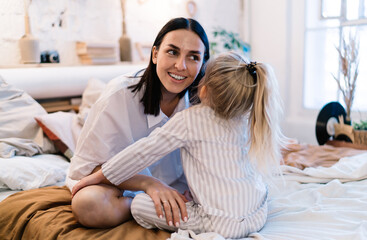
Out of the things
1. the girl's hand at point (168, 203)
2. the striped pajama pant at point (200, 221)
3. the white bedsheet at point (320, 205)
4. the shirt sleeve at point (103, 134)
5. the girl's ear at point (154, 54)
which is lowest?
the white bedsheet at point (320, 205)

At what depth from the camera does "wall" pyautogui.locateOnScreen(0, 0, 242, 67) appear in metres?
2.37

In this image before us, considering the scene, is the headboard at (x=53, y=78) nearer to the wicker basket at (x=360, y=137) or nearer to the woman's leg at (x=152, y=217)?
the woman's leg at (x=152, y=217)

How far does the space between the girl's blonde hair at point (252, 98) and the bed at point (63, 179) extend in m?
0.27

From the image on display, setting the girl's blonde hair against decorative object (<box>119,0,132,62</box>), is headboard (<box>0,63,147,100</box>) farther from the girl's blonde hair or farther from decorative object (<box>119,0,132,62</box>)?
the girl's blonde hair

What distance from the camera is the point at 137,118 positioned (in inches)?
56.6

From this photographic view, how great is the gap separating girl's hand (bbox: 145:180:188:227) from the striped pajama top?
6 centimetres

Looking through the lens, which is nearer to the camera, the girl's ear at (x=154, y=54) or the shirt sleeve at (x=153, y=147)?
the shirt sleeve at (x=153, y=147)

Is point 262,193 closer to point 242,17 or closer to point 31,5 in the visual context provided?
point 31,5

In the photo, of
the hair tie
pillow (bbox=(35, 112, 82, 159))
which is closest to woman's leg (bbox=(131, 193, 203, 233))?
the hair tie

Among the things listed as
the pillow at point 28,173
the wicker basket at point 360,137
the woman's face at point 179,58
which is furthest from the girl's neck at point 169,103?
the wicker basket at point 360,137

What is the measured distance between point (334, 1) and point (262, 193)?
2.67m

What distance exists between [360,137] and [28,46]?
7.80 ft

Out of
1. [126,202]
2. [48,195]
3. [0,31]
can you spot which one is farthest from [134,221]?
[0,31]

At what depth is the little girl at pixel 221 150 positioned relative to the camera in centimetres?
110
